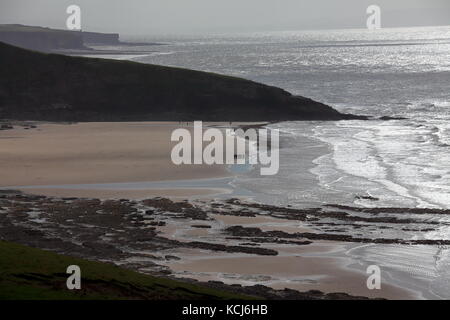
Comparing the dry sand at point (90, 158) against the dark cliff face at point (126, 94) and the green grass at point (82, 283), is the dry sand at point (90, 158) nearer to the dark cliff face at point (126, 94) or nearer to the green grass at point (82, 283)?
the dark cliff face at point (126, 94)

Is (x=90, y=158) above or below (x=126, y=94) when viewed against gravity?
below

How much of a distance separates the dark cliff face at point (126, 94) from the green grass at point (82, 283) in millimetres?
58545

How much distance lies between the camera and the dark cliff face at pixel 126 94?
85.2 meters

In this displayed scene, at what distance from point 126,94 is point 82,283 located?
2599 inches

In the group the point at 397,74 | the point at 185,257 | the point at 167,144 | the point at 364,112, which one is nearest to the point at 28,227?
the point at 185,257

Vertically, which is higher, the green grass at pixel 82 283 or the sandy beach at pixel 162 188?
the green grass at pixel 82 283

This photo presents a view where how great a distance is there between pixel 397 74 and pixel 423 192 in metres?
122

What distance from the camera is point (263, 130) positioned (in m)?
74.6

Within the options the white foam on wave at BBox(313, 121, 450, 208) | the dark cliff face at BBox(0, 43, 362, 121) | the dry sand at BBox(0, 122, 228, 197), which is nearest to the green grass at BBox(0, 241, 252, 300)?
the dry sand at BBox(0, 122, 228, 197)

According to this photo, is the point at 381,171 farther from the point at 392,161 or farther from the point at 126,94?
the point at 126,94

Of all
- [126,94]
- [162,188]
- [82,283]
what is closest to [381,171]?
[162,188]

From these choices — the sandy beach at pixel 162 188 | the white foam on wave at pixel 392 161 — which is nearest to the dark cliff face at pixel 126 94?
the sandy beach at pixel 162 188

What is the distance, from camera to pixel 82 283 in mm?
23656
